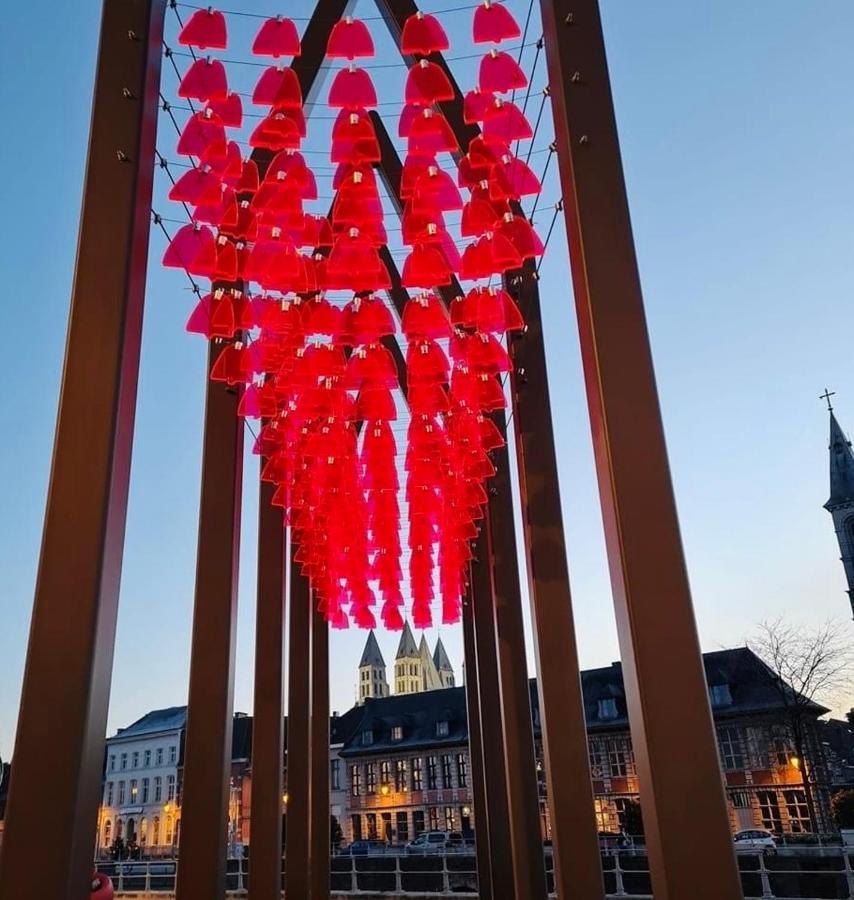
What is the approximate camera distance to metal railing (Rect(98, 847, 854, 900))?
12.0 metres

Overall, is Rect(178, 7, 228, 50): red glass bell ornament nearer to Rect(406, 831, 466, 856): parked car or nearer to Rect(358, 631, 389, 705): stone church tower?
Rect(406, 831, 466, 856): parked car

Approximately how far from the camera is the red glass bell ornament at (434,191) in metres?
2.90

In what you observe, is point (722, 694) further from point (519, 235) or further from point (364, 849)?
point (519, 235)

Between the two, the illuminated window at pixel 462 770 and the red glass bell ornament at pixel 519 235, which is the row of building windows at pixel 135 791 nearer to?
the illuminated window at pixel 462 770

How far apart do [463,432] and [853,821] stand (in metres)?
22.9

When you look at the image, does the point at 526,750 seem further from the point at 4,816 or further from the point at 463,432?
the point at 4,816

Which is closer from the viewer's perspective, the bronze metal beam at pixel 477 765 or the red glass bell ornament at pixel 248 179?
the red glass bell ornament at pixel 248 179

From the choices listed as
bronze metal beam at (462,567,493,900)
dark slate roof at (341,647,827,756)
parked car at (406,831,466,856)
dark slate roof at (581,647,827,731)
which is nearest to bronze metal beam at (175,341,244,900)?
bronze metal beam at (462,567,493,900)

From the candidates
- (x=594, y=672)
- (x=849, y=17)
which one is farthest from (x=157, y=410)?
(x=849, y=17)

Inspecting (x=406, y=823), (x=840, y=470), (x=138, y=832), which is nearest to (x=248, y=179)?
(x=406, y=823)

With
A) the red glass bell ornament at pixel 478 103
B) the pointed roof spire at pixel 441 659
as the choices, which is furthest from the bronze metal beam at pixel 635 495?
the pointed roof spire at pixel 441 659

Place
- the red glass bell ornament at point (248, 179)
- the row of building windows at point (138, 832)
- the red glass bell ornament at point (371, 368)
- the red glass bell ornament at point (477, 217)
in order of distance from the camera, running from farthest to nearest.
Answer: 1. the row of building windows at point (138, 832)
2. the red glass bell ornament at point (371, 368)
3. the red glass bell ornament at point (248, 179)
4. the red glass bell ornament at point (477, 217)

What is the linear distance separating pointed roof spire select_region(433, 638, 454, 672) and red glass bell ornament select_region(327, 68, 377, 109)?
82703mm

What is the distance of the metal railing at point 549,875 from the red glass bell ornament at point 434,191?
9.22 metres
